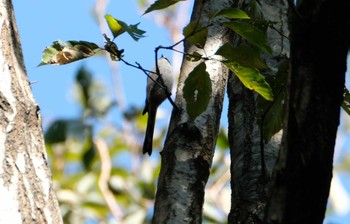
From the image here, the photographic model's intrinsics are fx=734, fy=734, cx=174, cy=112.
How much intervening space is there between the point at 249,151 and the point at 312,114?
1.36 meters

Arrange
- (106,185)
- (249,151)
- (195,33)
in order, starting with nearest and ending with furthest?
(195,33), (249,151), (106,185)

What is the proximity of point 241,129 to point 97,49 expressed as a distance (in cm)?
94

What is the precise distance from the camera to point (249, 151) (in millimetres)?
3174

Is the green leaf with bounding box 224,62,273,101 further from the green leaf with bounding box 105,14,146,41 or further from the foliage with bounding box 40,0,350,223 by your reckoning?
the foliage with bounding box 40,0,350,223

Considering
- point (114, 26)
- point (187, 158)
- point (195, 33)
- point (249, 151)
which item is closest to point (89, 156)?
point (249, 151)

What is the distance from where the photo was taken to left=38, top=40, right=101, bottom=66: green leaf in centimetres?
263

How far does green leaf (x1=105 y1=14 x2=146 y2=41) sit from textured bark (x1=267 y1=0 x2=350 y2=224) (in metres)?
0.71

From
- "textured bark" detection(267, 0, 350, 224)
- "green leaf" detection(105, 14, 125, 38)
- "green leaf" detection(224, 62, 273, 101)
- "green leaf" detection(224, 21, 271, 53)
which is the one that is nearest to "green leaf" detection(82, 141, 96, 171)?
"green leaf" detection(105, 14, 125, 38)

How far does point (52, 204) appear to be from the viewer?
7.73 feet

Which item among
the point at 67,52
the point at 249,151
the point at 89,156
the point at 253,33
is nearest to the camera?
the point at 253,33

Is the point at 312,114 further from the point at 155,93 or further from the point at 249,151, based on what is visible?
the point at 155,93

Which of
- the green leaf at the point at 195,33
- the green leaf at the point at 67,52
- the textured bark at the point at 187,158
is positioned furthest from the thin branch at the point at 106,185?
the green leaf at the point at 195,33

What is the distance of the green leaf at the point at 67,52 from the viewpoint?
8.62ft

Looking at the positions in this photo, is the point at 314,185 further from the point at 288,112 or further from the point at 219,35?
the point at 219,35
